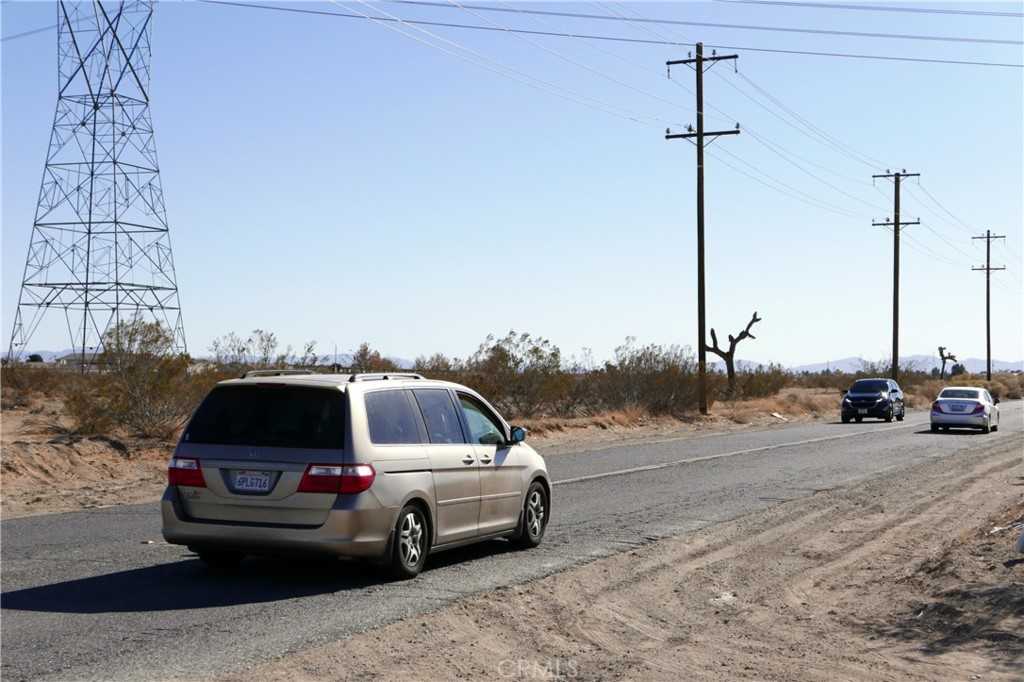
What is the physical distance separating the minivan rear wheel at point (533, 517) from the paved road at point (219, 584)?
0.63 ft

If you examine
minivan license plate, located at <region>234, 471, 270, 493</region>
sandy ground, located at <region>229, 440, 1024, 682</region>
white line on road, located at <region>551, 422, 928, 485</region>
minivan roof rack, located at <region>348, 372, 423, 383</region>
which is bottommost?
sandy ground, located at <region>229, 440, 1024, 682</region>

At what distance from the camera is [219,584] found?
1053 centimetres

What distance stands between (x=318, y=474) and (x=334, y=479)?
0.14 m

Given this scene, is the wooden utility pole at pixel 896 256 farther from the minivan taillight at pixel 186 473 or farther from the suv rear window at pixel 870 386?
the minivan taillight at pixel 186 473

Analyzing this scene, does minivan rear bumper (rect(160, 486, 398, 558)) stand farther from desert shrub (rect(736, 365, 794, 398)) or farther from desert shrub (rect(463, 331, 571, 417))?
desert shrub (rect(736, 365, 794, 398))

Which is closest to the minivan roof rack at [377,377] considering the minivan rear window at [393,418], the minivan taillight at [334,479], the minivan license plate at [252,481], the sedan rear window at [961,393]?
the minivan rear window at [393,418]

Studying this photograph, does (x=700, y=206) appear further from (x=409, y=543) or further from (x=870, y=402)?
(x=409, y=543)

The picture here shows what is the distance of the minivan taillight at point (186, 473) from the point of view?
10633 millimetres

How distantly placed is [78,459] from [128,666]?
1564cm

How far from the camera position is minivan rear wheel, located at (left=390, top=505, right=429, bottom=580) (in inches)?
417

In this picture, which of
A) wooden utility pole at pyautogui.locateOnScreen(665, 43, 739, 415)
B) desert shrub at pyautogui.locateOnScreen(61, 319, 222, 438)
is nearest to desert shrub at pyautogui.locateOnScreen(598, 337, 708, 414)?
wooden utility pole at pyautogui.locateOnScreen(665, 43, 739, 415)

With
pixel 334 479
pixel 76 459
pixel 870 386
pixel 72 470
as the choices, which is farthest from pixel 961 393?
pixel 334 479

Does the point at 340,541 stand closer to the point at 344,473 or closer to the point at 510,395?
the point at 344,473

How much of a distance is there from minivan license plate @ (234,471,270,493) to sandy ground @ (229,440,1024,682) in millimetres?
2093
